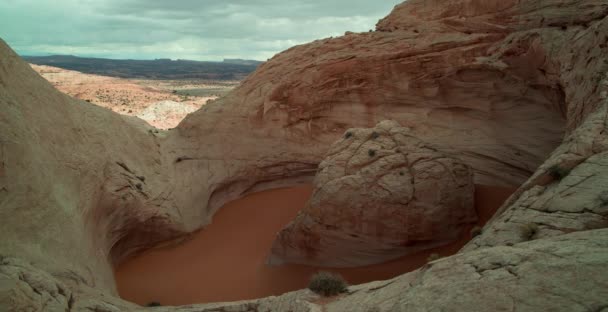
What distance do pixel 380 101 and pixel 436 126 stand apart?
211 cm

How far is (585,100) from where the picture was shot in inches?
323

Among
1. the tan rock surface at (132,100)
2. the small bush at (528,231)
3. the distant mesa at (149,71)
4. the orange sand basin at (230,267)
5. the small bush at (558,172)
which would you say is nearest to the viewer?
the small bush at (528,231)

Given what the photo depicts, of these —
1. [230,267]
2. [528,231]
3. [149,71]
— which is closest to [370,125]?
[230,267]

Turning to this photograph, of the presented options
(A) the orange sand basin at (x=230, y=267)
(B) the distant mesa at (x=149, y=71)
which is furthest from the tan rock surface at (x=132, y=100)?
(B) the distant mesa at (x=149, y=71)

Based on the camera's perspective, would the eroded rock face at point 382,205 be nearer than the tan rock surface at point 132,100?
Yes

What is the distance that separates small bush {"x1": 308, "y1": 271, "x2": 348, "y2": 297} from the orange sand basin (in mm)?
4297

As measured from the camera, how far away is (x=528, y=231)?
209 inches

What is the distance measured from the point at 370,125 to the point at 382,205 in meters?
5.94

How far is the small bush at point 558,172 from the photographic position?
6.23 meters

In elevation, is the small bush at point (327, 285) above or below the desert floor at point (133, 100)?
below

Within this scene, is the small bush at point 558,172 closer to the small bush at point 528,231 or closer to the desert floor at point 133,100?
the small bush at point 528,231

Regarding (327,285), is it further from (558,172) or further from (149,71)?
(149,71)

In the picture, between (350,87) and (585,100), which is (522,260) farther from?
(350,87)

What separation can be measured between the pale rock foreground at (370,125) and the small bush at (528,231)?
0.05 meters
